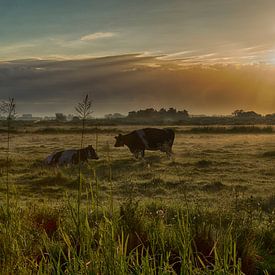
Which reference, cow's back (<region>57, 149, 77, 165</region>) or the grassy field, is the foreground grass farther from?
cow's back (<region>57, 149, 77, 165</region>)

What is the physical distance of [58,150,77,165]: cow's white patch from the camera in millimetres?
21409

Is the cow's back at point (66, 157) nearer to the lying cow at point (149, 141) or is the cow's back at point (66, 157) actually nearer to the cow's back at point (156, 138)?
the lying cow at point (149, 141)

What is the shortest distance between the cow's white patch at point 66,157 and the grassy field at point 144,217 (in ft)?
3.82

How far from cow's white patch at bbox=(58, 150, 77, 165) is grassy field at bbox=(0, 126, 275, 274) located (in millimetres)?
1163

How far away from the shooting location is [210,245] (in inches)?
230

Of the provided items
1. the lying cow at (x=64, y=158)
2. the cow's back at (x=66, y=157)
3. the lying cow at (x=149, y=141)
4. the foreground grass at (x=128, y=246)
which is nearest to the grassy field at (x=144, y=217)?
the foreground grass at (x=128, y=246)

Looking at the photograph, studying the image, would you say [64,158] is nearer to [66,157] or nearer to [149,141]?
[66,157]

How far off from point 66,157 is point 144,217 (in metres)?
15.1

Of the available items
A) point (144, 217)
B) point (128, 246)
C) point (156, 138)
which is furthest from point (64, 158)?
point (128, 246)

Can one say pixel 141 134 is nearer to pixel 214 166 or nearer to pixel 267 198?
pixel 214 166

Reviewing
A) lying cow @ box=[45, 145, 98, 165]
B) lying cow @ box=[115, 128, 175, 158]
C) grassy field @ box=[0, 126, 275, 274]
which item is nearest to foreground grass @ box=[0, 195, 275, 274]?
grassy field @ box=[0, 126, 275, 274]

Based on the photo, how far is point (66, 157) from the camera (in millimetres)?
21625

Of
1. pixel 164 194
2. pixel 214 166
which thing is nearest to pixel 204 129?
pixel 214 166

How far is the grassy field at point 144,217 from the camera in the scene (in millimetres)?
4137
